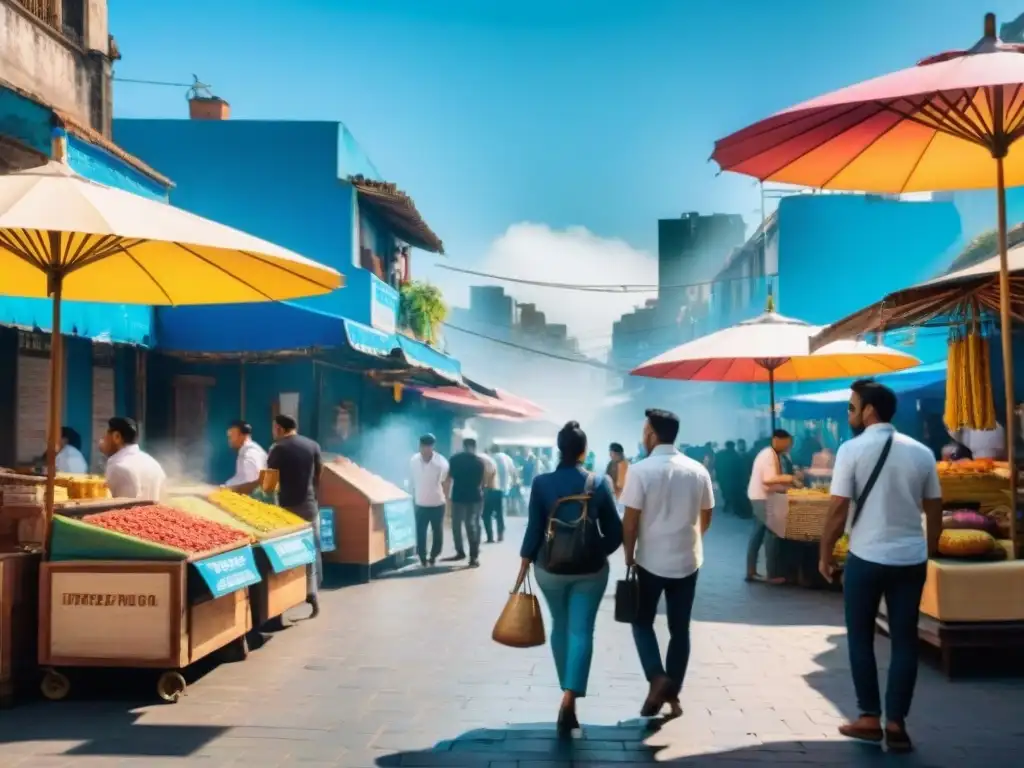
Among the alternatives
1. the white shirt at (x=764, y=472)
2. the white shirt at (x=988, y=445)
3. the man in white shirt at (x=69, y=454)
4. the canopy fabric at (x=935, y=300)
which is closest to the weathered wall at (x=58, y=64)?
the man in white shirt at (x=69, y=454)

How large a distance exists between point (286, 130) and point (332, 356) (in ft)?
21.4

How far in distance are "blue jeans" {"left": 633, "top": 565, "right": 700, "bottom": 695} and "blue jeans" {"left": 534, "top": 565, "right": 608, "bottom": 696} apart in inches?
11.0

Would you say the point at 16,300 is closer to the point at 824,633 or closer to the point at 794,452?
the point at 824,633

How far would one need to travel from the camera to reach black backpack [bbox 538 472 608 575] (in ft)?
19.4

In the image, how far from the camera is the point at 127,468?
8258 millimetres

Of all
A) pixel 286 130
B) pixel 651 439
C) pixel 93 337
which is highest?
pixel 286 130

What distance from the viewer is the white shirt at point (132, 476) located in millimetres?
8242

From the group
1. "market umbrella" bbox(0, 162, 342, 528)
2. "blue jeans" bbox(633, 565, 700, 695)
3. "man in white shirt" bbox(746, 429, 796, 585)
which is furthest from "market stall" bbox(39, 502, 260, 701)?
"man in white shirt" bbox(746, 429, 796, 585)

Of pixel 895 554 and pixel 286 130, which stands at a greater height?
pixel 286 130

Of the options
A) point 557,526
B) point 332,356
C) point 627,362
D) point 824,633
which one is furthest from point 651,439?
point 627,362

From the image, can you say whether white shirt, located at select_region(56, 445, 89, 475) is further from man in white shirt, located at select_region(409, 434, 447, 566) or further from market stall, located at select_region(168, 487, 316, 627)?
man in white shirt, located at select_region(409, 434, 447, 566)

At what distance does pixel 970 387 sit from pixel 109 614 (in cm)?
642

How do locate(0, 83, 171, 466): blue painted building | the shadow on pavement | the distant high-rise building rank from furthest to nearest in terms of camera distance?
1. the distant high-rise building
2. locate(0, 83, 171, 466): blue painted building
3. the shadow on pavement

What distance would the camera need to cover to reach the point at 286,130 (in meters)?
20.5
